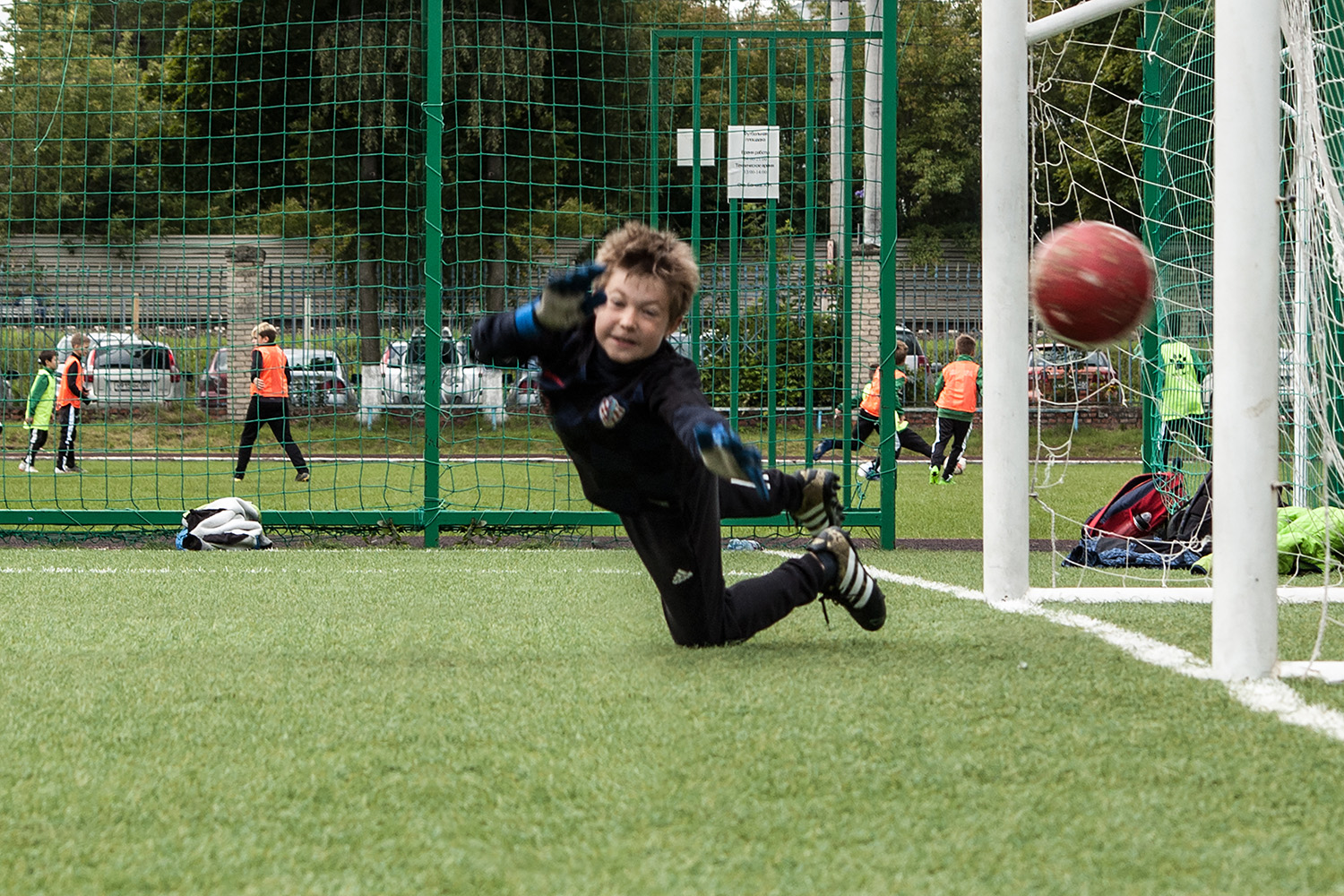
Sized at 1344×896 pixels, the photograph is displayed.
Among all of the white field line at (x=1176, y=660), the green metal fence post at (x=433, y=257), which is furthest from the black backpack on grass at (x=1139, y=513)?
the green metal fence post at (x=433, y=257)

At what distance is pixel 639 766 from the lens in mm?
2498

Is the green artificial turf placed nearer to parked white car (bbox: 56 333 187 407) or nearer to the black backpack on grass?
the black backpack on grass

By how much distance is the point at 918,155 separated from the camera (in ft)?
127

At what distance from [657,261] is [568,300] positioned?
13.7 inches

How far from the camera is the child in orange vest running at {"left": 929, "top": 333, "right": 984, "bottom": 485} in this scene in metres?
14.4

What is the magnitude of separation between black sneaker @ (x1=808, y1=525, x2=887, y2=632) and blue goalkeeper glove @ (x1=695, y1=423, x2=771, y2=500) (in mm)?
954

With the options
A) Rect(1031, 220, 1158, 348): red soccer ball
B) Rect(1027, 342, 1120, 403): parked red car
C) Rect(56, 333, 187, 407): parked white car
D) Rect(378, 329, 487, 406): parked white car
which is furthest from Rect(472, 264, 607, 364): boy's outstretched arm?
Rect(56, 333, 187, 407): parked white car

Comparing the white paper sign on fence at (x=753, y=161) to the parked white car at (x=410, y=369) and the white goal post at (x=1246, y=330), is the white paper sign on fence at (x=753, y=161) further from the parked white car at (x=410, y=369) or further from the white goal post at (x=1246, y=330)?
the white goal post at (x=1246, y=330)

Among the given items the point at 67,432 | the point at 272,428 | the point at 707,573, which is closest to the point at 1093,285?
the point at 707,573

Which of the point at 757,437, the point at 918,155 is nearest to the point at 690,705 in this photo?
the point at 757,437

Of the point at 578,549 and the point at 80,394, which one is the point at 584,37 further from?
the point at 578,549

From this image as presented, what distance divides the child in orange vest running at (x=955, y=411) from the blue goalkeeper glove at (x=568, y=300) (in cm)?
1129

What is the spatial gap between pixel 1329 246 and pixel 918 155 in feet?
116

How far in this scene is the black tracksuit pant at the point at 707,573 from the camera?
3.72 m
